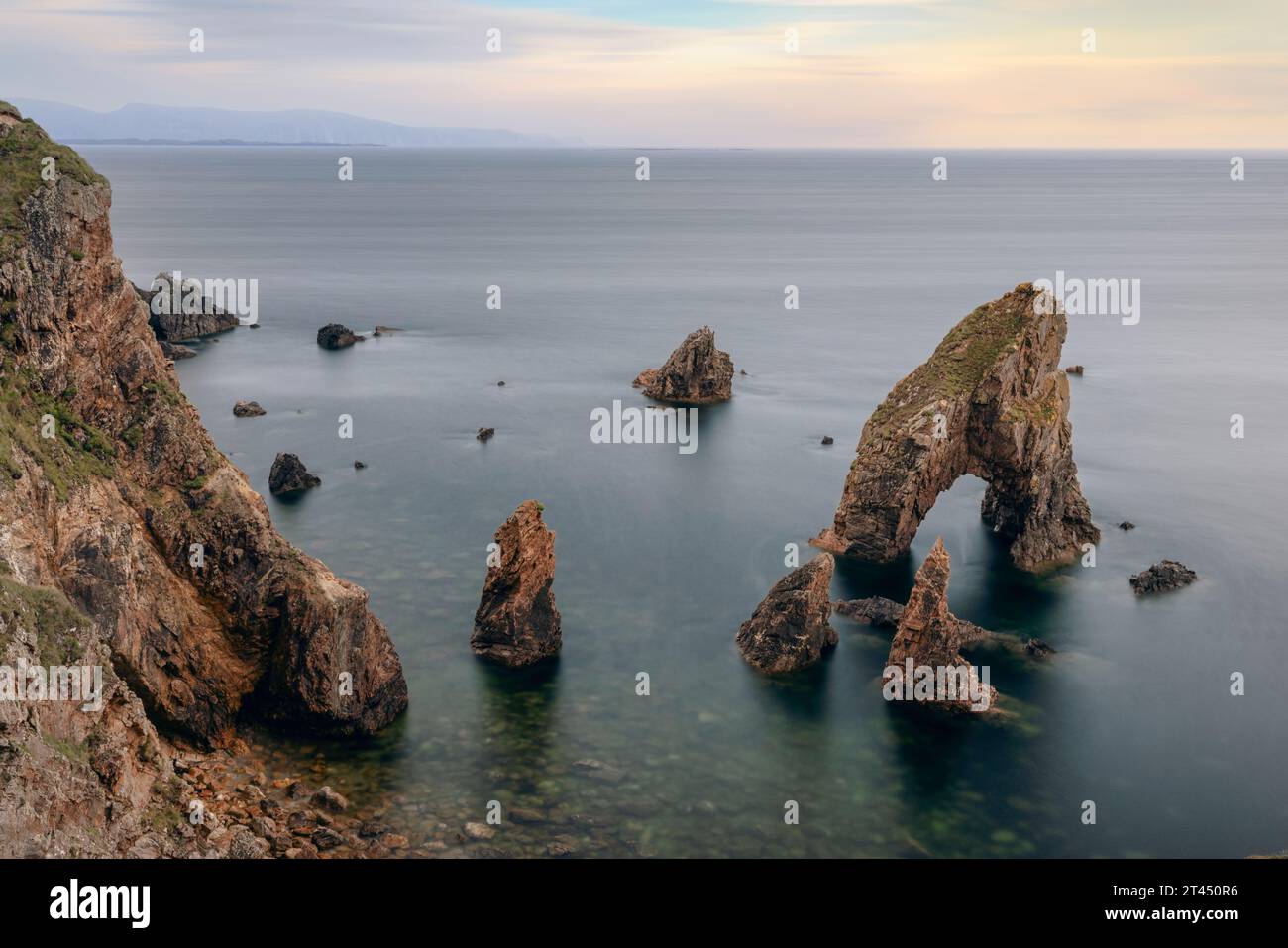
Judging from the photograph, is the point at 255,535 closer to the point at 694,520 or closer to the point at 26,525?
the point at 26,525

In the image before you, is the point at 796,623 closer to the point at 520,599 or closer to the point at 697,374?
the point at 520,599

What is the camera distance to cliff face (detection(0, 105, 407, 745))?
41.3 meters

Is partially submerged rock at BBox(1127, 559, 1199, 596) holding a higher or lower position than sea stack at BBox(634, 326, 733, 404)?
lower

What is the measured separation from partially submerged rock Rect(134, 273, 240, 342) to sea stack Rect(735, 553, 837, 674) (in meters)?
102

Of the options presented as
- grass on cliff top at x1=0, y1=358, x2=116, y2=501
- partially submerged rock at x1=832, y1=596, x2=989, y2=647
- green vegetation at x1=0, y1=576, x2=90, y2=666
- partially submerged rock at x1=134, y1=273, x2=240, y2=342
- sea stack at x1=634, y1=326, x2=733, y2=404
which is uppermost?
partially submerged rock at x1=134, y1=273, x2=240, y2=342

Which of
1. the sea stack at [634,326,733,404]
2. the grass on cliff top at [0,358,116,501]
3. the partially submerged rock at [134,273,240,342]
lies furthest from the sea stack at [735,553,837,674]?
the partially submerged rock at [134,273,240,342]

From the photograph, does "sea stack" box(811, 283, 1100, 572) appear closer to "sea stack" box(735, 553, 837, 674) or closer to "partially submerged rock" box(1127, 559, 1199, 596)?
"partially submerged rock" box(1127, 559, 1199, 596)

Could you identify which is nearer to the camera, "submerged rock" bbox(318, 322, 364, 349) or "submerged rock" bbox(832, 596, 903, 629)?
"submerged rock" bbox(832, 596, 903, 629)

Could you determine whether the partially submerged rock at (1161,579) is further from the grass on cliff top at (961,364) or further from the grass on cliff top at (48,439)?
the grass on cliff top at (48,439)

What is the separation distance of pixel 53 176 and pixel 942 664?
45550mm

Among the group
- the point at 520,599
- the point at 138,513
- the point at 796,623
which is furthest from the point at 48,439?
the point at 796,623

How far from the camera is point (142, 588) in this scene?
43.8m

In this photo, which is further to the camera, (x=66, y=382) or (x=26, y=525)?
(x=66, y=382)
